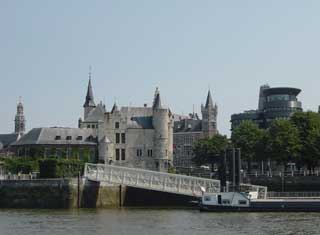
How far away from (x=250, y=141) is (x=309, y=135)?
19.8 metres

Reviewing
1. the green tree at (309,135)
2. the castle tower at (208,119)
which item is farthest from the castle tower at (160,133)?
the castle tower at (208,119)

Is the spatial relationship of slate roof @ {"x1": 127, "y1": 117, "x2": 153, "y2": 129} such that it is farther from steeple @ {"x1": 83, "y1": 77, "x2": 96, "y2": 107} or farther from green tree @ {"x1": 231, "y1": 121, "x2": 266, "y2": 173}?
steeple @ {"x1": 83, "y1": 77, "x2": 96, "y2": 107}

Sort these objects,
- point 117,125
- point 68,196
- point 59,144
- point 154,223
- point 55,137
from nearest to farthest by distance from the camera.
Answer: point 154,223 → point 68,196 → point 59,144 → point 55,137 → point 117,125

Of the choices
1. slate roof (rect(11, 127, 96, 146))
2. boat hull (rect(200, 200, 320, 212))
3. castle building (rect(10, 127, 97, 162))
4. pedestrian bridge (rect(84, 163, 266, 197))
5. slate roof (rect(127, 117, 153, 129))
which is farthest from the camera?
slate roof (rect(127, 117, 153, 129))

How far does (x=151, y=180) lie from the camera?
3880 inches

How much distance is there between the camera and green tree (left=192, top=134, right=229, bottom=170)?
15288 centimetres

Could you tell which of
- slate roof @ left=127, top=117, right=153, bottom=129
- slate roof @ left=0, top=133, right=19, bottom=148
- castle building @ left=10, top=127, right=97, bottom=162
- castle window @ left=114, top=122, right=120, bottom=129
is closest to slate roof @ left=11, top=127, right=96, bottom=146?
castle building @ left=10, top=127, right=97, bottom=162

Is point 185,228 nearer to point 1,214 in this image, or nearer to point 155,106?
point 1,214

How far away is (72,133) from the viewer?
137125 millimetres

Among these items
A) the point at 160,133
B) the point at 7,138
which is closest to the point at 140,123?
the point at 160,133

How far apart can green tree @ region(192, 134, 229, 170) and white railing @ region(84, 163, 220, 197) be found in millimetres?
52684

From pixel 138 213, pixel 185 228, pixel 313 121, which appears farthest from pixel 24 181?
pixel 313 121

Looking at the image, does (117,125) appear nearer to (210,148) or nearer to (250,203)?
(210,148)

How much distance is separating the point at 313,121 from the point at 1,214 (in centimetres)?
5591
